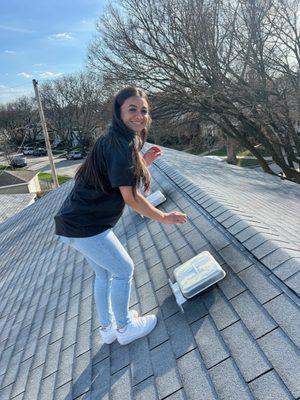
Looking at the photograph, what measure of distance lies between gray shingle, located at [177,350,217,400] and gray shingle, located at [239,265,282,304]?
559mm

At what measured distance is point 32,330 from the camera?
4180mm

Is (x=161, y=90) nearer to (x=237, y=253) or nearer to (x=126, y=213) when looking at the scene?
(x=126, y=213)

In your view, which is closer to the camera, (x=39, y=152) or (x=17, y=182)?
(x=17, y=182)

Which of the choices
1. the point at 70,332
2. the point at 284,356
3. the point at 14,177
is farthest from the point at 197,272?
the point at 14,177

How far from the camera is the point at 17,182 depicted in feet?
98.6

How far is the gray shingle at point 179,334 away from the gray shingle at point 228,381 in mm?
319

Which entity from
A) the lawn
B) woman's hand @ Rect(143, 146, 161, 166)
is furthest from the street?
woman's hand @ Rect(143, 146, 161, 166)

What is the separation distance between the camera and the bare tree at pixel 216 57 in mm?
13297

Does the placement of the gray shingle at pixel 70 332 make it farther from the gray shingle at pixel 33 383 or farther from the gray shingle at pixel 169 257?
the gray shingle at pixel 169 257

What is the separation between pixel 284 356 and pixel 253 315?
406 mm

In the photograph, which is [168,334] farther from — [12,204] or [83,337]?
[12,204]

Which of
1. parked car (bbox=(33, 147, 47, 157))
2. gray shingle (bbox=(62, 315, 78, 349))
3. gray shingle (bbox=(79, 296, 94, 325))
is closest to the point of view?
gray shingle (bbox=(62, 315, 78, 349))

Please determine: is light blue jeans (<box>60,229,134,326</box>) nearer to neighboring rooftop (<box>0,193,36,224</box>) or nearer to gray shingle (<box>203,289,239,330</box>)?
gray shingle (<box>203,289,239,330</box>)

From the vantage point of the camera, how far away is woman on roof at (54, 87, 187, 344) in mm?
2373
